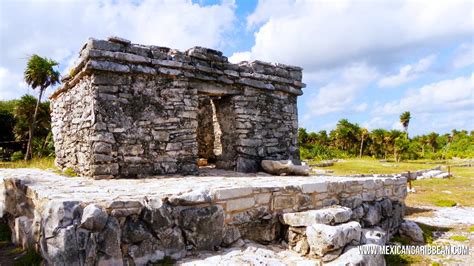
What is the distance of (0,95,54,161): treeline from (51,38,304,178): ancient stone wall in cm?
1539

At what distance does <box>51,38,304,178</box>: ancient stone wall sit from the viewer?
6.36 meters

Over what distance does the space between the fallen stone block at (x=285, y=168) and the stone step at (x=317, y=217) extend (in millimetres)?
2800

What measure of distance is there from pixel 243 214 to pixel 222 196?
0.48m

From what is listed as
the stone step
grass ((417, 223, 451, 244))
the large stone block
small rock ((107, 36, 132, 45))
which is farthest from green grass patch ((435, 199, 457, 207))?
small rock ((107, 36, 132, 45))

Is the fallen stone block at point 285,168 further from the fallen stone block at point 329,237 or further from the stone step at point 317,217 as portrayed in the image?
the fallen stone block at point 329,237

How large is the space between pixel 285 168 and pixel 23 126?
2189cm

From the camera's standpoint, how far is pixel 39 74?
66.9ft

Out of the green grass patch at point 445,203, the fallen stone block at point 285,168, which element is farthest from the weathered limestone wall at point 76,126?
the green grass patch at point 445,203

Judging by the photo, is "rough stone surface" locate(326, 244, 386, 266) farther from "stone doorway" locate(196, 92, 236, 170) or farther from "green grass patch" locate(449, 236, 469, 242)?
"stone doorway" locate(196, 92, 236, 170)

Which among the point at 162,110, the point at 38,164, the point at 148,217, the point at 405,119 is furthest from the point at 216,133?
the point at 405,119

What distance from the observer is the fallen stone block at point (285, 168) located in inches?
309

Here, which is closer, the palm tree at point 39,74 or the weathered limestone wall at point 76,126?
the weathered limestone wall at point 76,126

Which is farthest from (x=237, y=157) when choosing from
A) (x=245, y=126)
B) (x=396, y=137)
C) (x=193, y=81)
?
(x=396, y=137)

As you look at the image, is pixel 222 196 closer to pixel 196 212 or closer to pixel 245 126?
pixel 196 212
